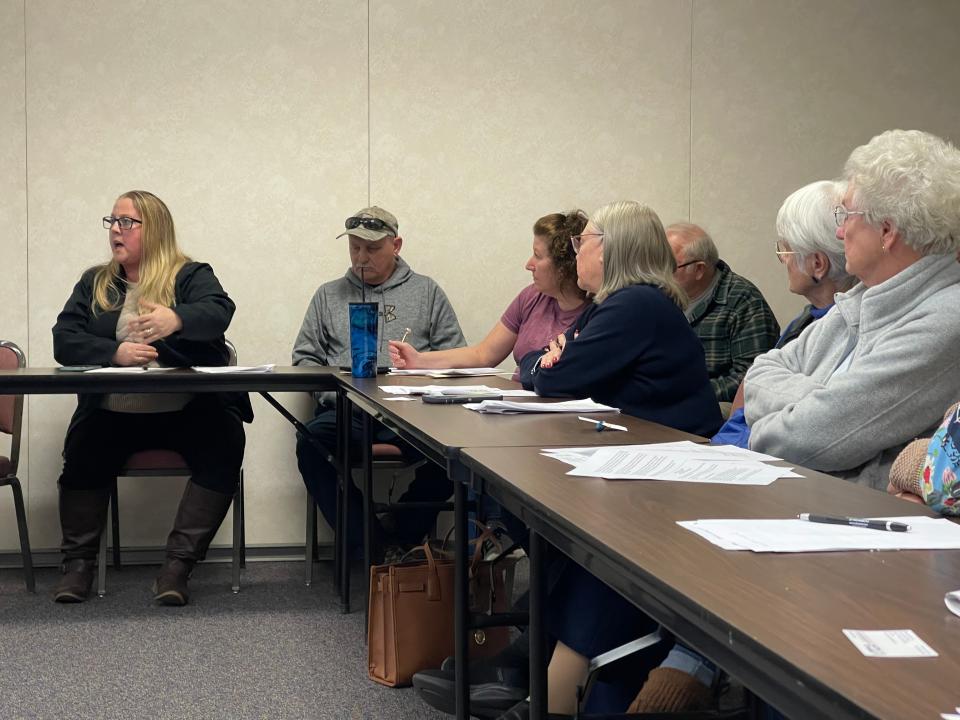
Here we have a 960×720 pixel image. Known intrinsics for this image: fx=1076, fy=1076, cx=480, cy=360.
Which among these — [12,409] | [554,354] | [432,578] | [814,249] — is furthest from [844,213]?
[12,409]

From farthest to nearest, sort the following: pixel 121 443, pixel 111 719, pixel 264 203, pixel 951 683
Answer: pixel 264 203
pixel 121 443
pixel 111 719
pixel 951 683

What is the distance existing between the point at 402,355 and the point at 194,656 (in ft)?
4.08

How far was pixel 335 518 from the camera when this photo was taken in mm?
3830

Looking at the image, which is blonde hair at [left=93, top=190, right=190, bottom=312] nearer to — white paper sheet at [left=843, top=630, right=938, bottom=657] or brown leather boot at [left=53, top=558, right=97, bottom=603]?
Result: brown leather boot at [left=53, top=558, right=97, bottom=603]

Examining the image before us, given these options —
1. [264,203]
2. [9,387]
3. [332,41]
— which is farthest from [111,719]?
[332,41]

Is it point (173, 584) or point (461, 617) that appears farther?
point (173, 584)

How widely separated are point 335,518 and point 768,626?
3234 millimetres

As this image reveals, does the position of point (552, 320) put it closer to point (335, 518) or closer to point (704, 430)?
point (335, 518)

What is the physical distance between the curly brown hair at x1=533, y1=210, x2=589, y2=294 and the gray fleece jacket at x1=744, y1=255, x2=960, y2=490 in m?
1.82

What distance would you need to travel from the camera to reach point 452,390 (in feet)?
8.53

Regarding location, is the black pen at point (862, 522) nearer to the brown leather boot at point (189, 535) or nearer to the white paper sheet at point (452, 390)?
the white paper sheet at point (452, 390)

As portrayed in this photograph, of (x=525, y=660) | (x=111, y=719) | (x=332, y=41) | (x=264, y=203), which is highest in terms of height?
(x=332, y=41)

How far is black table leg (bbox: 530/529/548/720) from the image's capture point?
4.47 ft

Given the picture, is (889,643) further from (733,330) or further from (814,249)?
(733,330)
